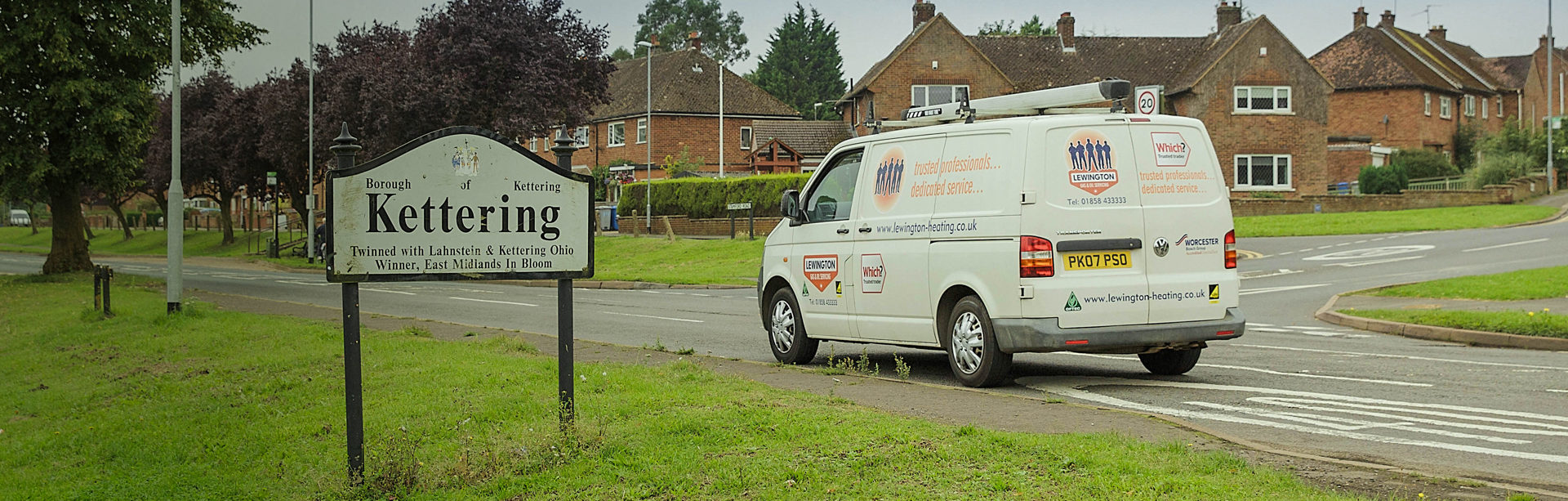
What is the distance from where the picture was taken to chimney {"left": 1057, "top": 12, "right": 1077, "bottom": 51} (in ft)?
190

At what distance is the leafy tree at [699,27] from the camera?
11794cm

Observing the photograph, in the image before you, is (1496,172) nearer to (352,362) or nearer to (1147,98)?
(1147,98)

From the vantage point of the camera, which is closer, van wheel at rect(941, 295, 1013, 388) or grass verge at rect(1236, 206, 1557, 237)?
van wheel at rect(941, 295, 1013, 388)

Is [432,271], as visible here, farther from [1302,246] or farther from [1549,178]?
[1549,178]

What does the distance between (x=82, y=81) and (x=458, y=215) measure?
2620cm

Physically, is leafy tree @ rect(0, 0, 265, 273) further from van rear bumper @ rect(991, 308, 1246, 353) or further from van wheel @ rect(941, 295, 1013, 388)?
van rear bumper @ rect(991, 308, 1246, 353)

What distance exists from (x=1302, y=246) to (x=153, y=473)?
27758 mm

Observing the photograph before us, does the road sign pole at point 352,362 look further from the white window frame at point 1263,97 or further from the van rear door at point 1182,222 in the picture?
the white window frame at point 1263,97

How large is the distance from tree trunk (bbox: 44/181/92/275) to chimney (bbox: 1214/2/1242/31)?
1753 inches

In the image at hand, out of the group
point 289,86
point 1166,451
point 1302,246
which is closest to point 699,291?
point 1302,246

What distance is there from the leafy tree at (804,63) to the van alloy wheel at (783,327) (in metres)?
89.4

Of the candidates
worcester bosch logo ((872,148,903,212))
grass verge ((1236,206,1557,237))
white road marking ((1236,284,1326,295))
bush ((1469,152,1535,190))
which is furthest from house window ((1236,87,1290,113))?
worcester bosch logo ((872,148,903,212))

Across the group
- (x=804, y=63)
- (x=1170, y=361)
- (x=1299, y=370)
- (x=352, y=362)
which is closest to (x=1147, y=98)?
(x=1299, y=370)

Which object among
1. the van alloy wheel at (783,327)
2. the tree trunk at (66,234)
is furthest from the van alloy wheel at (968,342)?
the tree trunk at (66,234)
